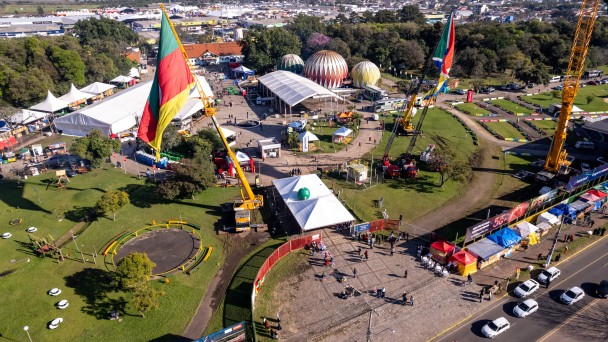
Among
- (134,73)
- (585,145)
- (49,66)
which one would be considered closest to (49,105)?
(49,66)

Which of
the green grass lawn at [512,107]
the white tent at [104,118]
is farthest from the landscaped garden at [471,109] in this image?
the white tent at [104,118]

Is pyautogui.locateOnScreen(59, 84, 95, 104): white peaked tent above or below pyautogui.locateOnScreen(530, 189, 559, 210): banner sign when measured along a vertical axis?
above

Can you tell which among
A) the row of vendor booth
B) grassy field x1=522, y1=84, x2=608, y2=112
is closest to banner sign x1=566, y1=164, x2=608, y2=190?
the row of vendor booth

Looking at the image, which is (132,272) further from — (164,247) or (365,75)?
(365,75)

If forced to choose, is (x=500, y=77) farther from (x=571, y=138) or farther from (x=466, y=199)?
(x=466, y=199)

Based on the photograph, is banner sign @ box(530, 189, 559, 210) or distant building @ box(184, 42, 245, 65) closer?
banner sign @ box(530, 189, 559, 210)

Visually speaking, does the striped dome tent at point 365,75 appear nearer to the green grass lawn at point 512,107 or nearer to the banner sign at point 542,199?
the green grass lawn at point 512,107

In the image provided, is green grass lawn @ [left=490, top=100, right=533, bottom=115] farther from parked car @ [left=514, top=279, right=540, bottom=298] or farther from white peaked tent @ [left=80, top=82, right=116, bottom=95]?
white peaked tent @ [left=80, top=82, right=116, bottom=95]
